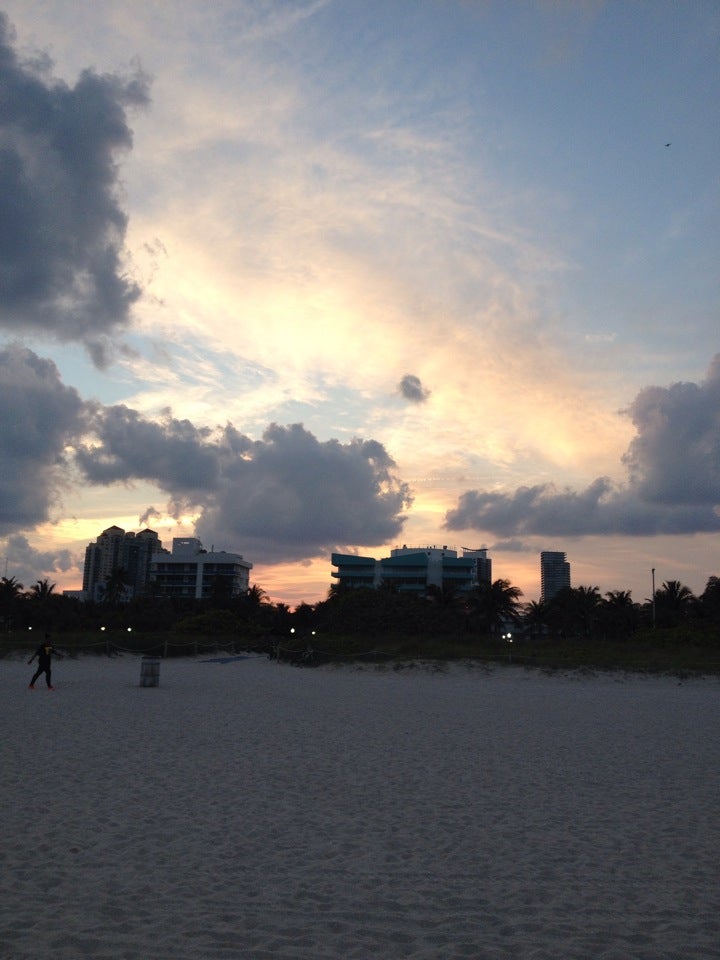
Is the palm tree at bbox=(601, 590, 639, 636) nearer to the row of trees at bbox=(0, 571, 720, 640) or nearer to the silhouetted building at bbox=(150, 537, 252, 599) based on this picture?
the row of trees at bbox=(0, 571, 720, 640)

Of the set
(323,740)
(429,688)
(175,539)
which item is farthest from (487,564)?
(323,740)

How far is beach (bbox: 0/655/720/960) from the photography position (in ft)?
18.7

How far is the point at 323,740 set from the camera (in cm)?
1535

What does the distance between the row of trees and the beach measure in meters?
46.0

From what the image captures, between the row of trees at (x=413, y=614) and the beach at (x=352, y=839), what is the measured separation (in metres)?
46.0

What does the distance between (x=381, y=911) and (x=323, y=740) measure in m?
9.32

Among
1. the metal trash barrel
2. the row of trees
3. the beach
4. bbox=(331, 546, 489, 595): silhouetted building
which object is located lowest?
the beach

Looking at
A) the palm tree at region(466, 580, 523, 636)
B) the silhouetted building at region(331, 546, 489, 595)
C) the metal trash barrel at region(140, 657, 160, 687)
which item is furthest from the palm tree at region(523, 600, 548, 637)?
the metal trash barrel at region(140, 657, 160, 687)

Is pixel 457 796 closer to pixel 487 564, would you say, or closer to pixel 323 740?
pixel 323 740

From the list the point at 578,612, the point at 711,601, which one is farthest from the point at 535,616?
the point at 711,601

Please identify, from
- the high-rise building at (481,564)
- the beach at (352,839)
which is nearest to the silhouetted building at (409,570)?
the high-rise building at (481,564)

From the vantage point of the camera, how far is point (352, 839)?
27.3 ft

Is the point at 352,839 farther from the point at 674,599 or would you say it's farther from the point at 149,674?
the point at 674,599

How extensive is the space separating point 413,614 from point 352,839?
5887cm
